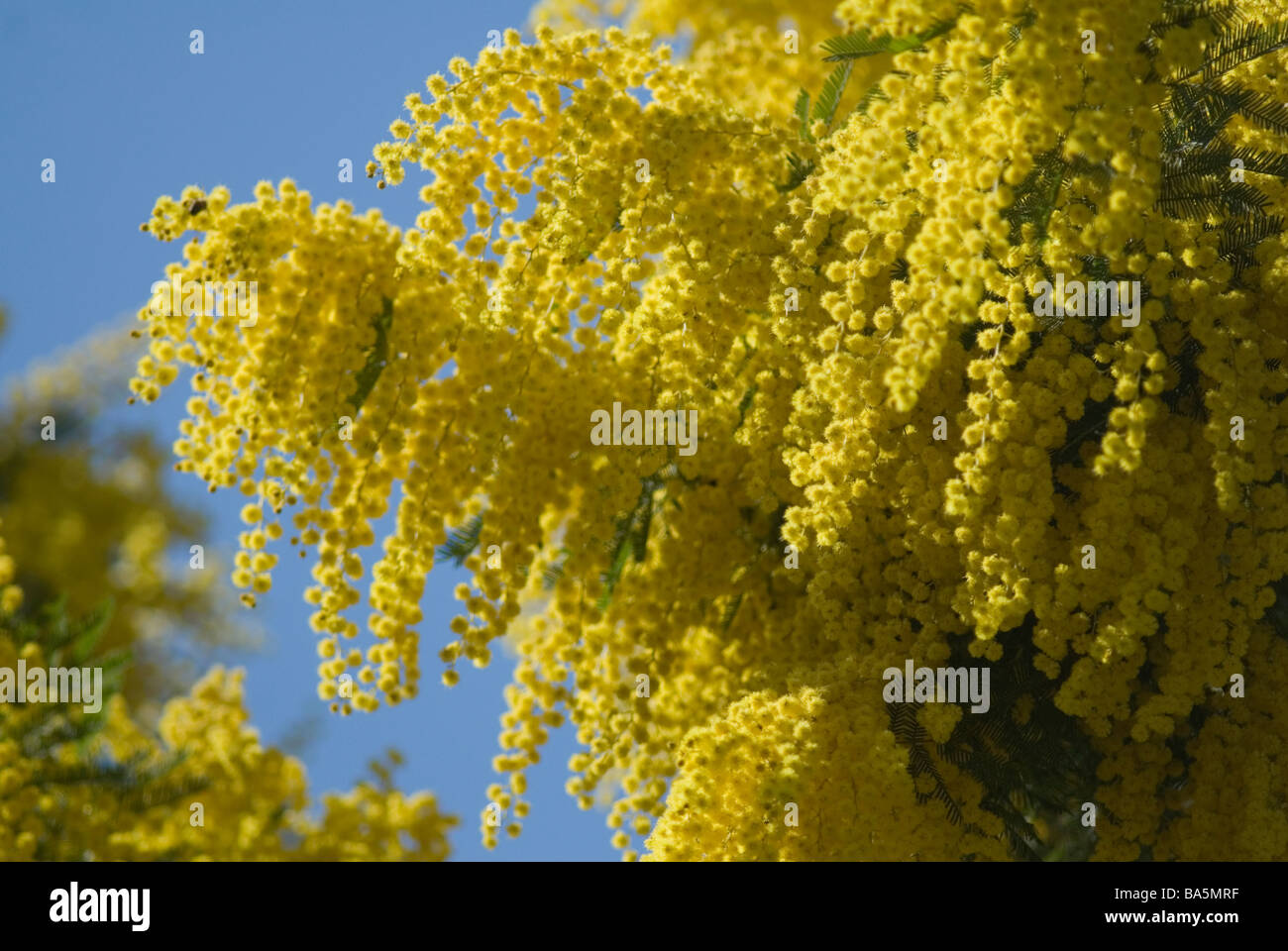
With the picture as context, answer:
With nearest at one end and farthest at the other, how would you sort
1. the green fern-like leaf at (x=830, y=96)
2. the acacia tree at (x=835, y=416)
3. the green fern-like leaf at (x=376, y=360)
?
the acacia tree at (x=835, y=416)
the green fern-like leaf at (x=376, y=360)
the green fern-like leaf at (x=830, y=96)

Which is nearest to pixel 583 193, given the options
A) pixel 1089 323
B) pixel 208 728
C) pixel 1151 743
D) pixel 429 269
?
pixel 429 269

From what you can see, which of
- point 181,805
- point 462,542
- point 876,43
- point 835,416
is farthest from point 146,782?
point 876,43

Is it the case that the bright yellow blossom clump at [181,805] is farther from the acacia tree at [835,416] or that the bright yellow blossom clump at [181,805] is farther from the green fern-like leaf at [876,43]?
the green fern-like leaf at [876,43]

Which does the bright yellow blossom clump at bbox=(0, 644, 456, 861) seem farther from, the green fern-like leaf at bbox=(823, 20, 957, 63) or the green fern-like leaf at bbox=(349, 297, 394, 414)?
the green fern-like leaf at bbox=(823, 20, 957, 63)

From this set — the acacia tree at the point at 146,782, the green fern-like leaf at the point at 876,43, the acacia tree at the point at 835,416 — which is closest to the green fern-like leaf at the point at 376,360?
the acacia tree at the point at 835,416

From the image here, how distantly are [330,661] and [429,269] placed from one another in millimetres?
873

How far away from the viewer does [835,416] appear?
2.81 m

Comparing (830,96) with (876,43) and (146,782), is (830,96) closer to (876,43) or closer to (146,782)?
(876,43)

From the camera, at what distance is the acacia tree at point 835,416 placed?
100 inches

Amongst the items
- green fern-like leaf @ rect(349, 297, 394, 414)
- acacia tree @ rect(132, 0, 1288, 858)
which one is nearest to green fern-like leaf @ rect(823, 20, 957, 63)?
acacia tree @ rect(132, 0, 1288, 858)

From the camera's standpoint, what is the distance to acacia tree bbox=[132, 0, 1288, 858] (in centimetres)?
255

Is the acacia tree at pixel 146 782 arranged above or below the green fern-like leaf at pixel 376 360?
below

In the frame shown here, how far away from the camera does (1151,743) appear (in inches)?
111
